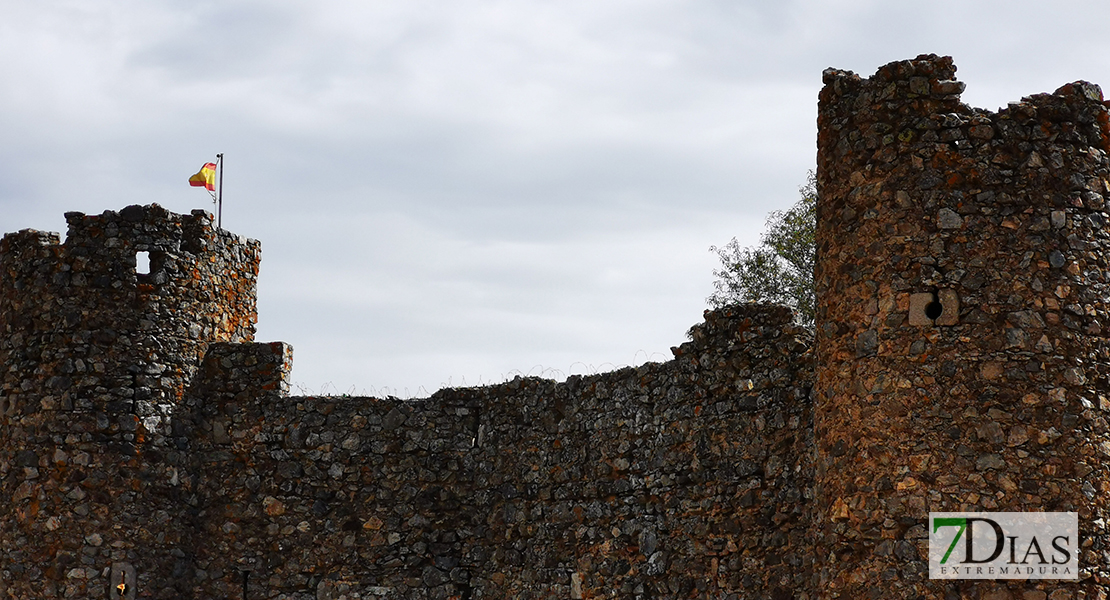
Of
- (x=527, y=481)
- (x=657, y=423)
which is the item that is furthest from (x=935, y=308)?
(x=527, y=481)

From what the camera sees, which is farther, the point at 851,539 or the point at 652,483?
the point at 652,483

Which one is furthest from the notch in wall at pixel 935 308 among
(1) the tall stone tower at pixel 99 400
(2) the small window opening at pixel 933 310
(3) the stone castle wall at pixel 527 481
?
(1) the tall stone tower at pixel 99 400

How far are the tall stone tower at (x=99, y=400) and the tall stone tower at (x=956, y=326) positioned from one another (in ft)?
22.7

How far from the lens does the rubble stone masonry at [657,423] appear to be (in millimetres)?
10836

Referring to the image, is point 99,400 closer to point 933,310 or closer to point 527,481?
point 527,481

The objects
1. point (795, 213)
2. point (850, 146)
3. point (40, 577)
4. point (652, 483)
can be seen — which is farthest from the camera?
point (795, 213)

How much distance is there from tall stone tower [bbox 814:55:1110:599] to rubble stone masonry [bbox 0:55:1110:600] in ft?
0.06

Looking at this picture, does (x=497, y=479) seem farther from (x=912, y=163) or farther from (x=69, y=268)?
(x=912, y=163)

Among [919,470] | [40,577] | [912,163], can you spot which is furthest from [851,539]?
[40,577]

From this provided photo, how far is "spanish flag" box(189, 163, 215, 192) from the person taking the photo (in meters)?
17.3

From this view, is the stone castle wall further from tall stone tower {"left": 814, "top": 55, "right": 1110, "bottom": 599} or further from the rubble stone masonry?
tall stone tower {"left": 814, "top": 55, "right": 1110, "bottom": 599}

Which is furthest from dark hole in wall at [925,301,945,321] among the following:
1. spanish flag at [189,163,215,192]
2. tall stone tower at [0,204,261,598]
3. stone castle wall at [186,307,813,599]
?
spanish flag at [189,163,215,192]

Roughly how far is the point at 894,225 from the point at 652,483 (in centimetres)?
369

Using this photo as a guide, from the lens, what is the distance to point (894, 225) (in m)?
11.2
